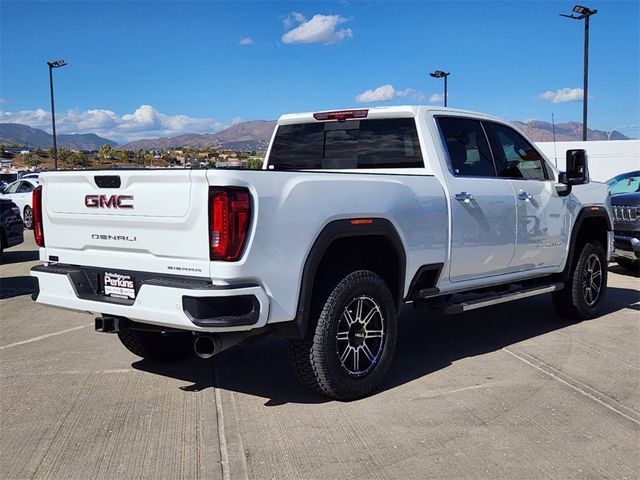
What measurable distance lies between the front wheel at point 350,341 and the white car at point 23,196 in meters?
18.8

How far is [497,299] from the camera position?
5852 millimetres

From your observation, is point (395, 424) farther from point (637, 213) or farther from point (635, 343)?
point (637, 213)

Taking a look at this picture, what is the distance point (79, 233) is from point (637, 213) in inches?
330

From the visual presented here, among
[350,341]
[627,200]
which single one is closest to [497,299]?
[350,341]

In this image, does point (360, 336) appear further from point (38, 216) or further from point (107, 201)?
point (38, 216)

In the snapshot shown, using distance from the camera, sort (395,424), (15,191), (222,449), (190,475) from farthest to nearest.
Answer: (15,191) → (395,424) → (222,449) → (190,475)

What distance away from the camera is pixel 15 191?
74.2 feet

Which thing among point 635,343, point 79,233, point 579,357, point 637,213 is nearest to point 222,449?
point 79,233

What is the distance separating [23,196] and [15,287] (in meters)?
13.2

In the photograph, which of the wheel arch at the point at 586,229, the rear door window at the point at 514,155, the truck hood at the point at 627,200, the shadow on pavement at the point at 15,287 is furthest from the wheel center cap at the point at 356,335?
the truck hood at the point at 627,200

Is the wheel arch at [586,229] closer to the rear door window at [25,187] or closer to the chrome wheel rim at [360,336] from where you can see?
the chrome wheel rim at [360,336]

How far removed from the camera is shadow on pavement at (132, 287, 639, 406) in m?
5.11

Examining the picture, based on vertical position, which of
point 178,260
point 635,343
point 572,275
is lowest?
point 635,343

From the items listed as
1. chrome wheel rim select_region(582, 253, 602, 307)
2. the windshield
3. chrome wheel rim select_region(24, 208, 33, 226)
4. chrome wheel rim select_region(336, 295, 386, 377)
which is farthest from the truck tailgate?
chrome wheel rim select_region(24, 208, 33, 226)
